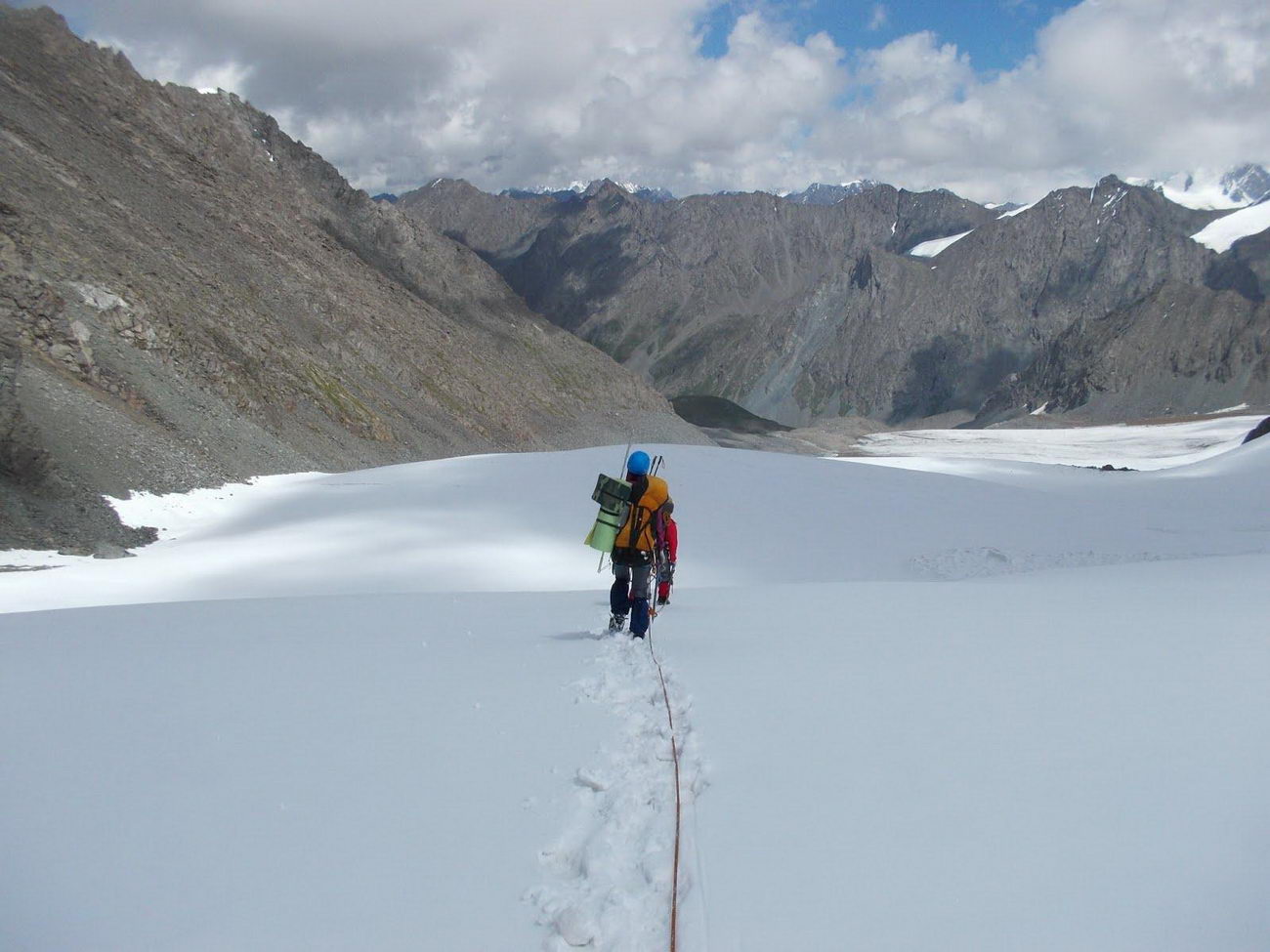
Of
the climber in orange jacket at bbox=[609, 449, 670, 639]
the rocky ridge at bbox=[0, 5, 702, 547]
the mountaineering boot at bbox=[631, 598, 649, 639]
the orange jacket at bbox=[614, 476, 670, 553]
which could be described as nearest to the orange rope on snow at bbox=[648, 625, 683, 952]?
the mountaineering boot at bbox=[631, 598, 649, 639]

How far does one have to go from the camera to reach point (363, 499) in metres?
19.5

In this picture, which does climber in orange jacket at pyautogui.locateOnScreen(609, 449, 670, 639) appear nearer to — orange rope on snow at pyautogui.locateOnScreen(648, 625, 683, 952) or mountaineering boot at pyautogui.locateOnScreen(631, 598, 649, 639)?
mountaineering boot at pyautogui.locateOnScreen(631, 598, 649, 639)

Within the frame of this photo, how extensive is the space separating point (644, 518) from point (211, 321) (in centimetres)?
3885

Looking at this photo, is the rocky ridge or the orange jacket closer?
the orange jacket

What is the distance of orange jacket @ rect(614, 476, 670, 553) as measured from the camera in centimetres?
787

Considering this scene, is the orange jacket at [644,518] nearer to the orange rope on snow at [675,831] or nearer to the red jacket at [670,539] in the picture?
the red jacket at [670,539]

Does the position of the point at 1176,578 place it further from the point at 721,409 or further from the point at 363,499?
the point at 721,409

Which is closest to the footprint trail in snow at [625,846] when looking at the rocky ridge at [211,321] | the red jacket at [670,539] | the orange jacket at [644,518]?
A: the orange jacket at [644,518]

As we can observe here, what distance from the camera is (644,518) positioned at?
7.88 m

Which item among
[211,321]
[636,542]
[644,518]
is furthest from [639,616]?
[211,321]

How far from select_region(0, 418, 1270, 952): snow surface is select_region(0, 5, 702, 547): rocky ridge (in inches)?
548

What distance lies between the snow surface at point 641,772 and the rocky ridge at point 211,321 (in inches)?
548

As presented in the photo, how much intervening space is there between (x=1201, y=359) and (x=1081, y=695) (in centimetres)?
16460

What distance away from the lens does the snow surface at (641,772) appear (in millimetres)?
3072
